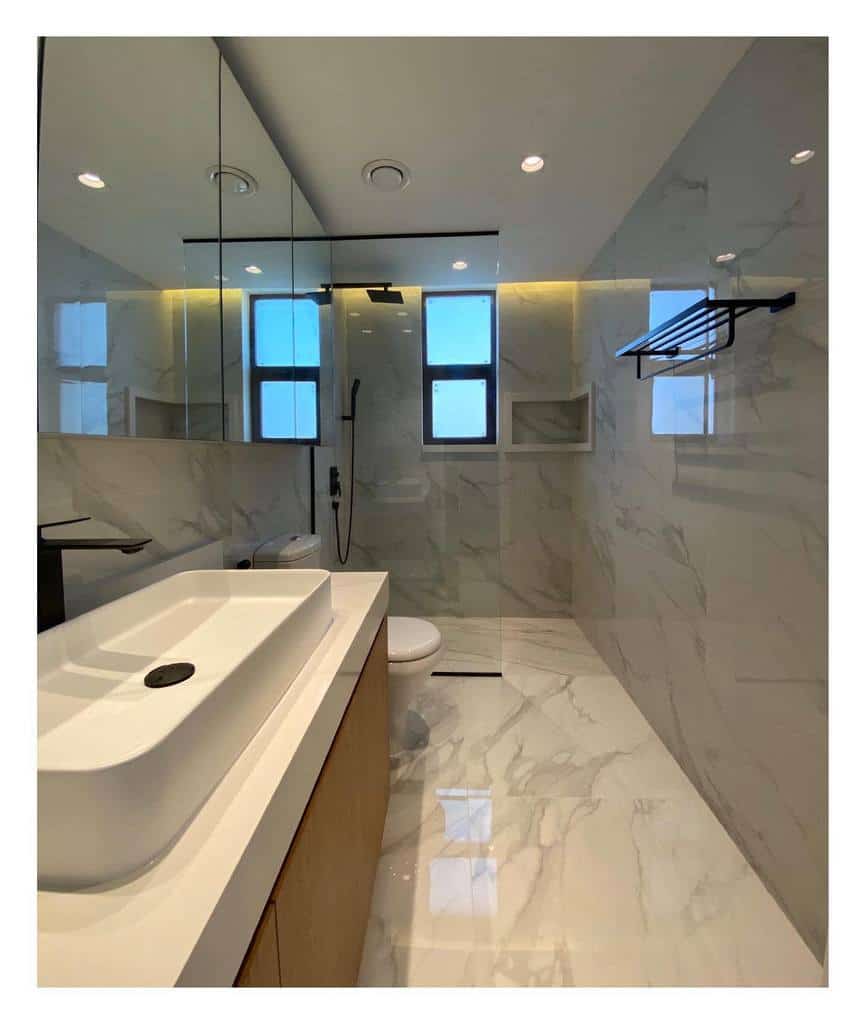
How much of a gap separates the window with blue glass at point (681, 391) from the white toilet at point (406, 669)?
129cm

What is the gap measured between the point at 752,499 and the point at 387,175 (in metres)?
1.85

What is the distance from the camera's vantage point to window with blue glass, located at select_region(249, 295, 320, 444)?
65.6 inches

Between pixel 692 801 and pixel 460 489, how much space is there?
201 cm

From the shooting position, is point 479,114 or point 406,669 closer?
point 479,114

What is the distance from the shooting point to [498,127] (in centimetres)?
170

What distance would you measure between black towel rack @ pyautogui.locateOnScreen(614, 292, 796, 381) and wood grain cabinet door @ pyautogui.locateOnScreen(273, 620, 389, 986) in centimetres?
138

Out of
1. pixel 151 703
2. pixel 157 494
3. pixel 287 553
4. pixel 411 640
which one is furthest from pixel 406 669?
pixel 151 703

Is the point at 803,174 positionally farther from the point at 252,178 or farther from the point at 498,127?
the point at 252,178

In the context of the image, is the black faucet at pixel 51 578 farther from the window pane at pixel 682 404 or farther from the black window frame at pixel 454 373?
the black window frame at pixel 454 373

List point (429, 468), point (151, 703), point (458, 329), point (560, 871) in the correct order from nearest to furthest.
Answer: point (151, 703)
point (560, 871)
point (458, 329)
point (429, 468)

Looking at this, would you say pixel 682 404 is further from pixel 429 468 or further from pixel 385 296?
pixel 385 296

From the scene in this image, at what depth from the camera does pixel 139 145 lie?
1.00m

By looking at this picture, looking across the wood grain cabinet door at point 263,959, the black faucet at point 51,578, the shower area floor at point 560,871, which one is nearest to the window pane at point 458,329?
the shower area floor at point 560,871
